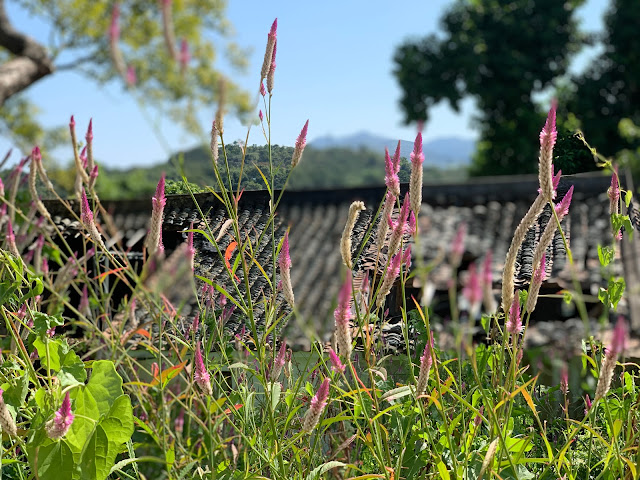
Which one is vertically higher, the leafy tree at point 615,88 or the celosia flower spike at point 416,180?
the leafy tree at point 615,88

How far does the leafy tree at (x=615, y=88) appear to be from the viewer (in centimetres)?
1950

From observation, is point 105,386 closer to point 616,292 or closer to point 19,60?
point 616,292

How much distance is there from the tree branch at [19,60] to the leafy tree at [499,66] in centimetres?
1509

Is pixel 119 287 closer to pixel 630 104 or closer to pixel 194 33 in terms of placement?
pixel 194 33

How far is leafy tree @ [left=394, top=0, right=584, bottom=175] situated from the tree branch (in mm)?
15091

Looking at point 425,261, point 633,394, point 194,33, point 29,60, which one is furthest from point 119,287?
point 194,33

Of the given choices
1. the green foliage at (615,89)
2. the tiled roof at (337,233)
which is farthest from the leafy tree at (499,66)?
the tiled roof at (337,233)

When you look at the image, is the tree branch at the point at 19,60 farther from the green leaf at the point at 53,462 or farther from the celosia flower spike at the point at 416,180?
the celosia flower spike at the point at 416,180

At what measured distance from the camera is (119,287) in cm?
167

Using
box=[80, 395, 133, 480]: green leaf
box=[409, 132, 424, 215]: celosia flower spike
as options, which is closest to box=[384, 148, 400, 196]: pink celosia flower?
box=[409, 132, 424, 215]: celosia flower spike

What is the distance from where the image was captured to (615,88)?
20.0 meters

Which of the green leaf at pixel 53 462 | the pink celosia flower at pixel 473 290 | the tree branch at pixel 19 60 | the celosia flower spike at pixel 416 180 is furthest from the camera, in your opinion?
the tree branch at pixel 19 60

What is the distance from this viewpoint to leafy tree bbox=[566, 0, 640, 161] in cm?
1950

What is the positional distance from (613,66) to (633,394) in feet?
71.7
